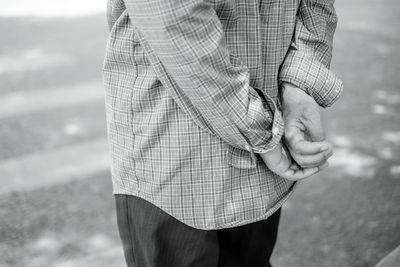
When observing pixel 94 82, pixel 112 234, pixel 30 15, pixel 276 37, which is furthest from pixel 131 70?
pixel 30 15

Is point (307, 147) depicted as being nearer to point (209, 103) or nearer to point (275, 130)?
point (275, 130)

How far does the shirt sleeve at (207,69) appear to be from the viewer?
2.61 feet

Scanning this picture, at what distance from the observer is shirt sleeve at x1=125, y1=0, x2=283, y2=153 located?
0.80 metres

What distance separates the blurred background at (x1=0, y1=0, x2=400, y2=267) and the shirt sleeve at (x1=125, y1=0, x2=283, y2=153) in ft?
4.51

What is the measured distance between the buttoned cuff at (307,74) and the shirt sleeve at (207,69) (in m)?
0.14

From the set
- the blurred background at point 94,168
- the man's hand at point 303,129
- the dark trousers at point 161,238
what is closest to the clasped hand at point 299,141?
the man's hand at point 303,129

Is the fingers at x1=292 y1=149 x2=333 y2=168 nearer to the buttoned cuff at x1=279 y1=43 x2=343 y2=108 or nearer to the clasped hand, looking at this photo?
the clasped hand

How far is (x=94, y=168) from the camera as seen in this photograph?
2.77 meters

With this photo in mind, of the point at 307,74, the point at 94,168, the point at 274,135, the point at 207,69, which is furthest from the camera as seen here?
the point at 94,168

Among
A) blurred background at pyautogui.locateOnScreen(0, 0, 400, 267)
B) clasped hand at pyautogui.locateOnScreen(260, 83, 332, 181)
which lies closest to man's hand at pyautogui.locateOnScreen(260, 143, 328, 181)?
clasped hand at pyautogui.locateOnScreen(260, 83, 332, 181)

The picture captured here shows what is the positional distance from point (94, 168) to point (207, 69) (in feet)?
6.74

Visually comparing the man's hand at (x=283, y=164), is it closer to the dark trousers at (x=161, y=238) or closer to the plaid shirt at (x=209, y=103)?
the plaid shirt at (x=209, y=103)

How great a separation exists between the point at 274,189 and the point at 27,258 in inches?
59.5

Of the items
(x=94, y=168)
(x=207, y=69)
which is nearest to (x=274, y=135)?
(x=207, y=69)
